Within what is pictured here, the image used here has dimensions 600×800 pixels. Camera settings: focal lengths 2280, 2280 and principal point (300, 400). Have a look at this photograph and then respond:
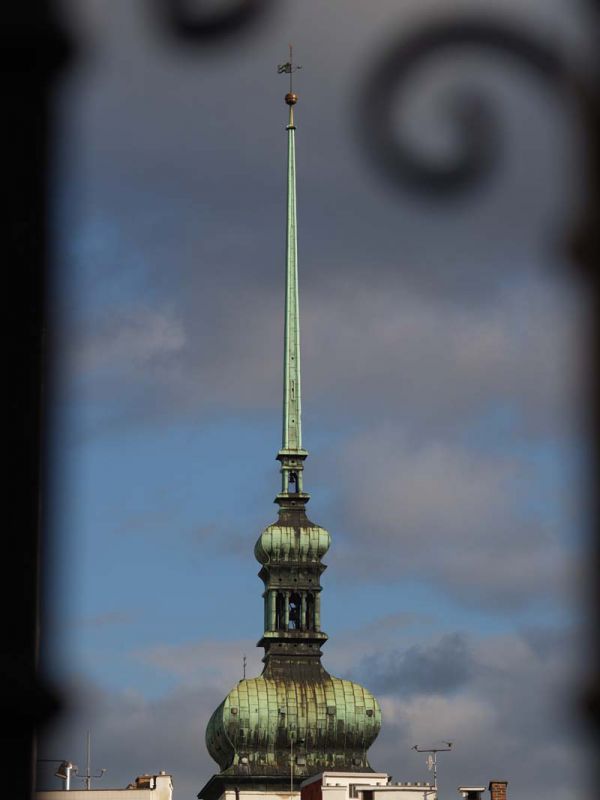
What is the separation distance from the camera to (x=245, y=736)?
402 feet

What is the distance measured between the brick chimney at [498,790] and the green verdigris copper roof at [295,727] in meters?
31.2

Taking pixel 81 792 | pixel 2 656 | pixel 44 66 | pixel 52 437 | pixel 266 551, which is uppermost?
pixel 266 551

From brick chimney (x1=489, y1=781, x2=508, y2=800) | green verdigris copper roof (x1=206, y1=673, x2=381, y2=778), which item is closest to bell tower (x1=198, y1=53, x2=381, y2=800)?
green verdigris copper roof (x1=206, y1=673, x2=381, y2=778)

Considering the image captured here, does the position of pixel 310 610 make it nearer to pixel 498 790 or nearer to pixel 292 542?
pixel 292 542

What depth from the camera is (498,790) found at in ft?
295

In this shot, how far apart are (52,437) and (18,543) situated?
0.74 feet

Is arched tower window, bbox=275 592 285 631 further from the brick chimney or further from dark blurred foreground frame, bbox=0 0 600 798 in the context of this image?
dark blurred foreground frame, bbox=0 0 600 798

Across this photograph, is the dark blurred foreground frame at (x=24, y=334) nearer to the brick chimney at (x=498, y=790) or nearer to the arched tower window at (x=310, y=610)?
the brick chimney at (x=498, y=790)

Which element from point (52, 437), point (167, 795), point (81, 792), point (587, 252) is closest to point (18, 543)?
point (52, 437)

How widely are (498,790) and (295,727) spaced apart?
34046mm

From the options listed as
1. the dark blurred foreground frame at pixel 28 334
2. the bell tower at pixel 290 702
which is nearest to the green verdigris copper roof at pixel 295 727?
the bell tower at pixel 290 702

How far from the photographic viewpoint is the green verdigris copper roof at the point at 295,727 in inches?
4806

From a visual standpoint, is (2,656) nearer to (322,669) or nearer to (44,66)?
(44,66)

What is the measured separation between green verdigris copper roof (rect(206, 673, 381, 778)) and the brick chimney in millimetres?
31216
